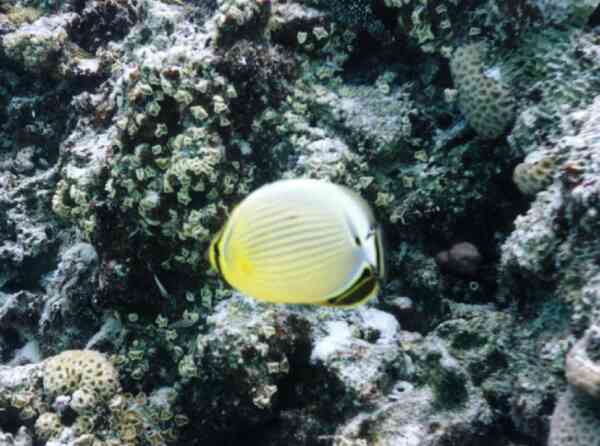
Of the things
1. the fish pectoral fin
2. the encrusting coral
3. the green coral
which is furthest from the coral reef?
the fish pectoral fin

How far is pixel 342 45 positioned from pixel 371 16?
1.05ft

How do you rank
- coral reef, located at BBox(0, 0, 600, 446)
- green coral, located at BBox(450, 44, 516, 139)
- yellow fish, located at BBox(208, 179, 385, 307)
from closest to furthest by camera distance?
yellow fish, located at BBox(208, 179, 385, 307) < coral reef, located at BBox(0, 0, 600, 446) < green coral, located at BBox(450, 44, 516, 139)

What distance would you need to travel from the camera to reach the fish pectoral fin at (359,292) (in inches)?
60.1

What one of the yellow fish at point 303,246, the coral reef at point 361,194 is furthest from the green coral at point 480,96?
the yellow fish at point 303,246

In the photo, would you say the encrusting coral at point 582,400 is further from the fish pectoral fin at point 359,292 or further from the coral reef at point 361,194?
Answer: the fish pectoral fin at point 359,292

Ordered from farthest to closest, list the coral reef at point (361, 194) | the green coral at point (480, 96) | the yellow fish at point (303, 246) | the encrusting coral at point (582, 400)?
1. the green coral at point (480, 96)
2. the coral reef at point (361, 194)
3. the encrusting coral at point (582, 400)
4. the yellow fish at point (303, 246)

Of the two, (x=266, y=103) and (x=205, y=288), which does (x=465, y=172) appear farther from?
(x=205, y=288)

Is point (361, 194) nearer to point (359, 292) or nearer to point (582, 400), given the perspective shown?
point (582, 400)

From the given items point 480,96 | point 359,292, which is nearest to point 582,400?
point 359,292

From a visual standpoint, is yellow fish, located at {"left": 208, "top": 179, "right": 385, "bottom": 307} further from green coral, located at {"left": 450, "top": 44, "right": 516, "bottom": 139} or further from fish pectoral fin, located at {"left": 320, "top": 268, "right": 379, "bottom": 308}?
green coral, located at {"left": 450, "top": 44, "right": 516, "bottom": 139}

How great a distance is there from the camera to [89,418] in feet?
12.6

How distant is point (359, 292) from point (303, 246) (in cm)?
20

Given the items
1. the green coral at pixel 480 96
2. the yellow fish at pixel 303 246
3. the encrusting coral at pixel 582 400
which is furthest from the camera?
the green coral at pixel 480 96

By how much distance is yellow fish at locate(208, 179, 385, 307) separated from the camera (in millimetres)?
1522
